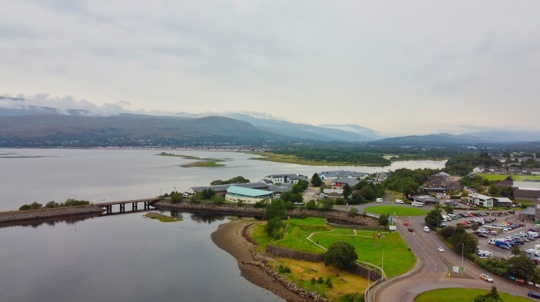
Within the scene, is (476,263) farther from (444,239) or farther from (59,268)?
(59,268)

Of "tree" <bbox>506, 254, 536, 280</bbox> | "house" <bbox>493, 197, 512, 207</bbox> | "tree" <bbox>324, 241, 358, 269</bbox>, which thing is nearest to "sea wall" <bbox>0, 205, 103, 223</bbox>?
"tree" <bbox>324, 241, 358, 269</bbox>

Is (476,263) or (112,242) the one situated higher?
(476,263)

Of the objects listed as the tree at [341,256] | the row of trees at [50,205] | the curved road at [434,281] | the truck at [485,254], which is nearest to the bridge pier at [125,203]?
the row of trees at [50,205]

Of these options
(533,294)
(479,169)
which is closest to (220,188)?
(533,294)

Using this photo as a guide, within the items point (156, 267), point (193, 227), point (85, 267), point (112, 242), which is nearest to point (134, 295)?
point (156, 267)

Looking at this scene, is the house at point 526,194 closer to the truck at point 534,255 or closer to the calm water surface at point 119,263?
the truck at point 534,255
